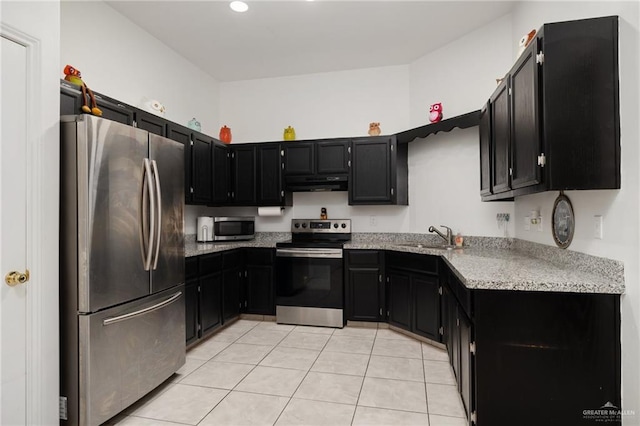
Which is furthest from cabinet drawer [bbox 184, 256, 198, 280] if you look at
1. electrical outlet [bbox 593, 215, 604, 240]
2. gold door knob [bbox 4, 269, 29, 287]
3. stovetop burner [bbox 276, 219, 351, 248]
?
electrical outlet [bbox 593, 215, 604, 240]

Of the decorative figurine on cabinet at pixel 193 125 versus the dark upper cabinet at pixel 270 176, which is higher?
the decorative figurine on cabinet at pixel 193 125

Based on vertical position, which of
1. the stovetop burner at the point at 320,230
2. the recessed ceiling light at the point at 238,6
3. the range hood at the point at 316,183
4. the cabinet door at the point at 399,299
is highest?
the recessed ceiling light at the point at 238,6

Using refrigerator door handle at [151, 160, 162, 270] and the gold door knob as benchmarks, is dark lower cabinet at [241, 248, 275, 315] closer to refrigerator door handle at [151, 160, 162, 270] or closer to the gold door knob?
refrigerator door handle at [151, 160, 162, 270]

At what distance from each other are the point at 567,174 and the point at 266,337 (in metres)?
3.00

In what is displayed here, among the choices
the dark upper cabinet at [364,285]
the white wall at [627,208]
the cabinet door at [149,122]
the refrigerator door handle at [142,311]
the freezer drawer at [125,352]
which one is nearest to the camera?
the white wall at [627,208]

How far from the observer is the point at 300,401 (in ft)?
7.50

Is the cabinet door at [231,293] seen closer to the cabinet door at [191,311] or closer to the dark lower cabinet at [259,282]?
the dark lower cabinet at [259,282]

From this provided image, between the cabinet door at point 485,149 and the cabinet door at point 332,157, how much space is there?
5.20 ft

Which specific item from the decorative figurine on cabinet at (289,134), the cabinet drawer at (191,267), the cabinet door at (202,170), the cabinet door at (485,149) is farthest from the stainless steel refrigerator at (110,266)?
the cabinet door at (485,149)

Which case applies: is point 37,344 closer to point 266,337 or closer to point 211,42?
point 266,337

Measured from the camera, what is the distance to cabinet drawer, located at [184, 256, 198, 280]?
3064 mm

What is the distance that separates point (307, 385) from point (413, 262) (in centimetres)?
159

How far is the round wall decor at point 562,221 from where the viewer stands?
209 cm

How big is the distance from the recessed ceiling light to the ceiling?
48 millimetres
